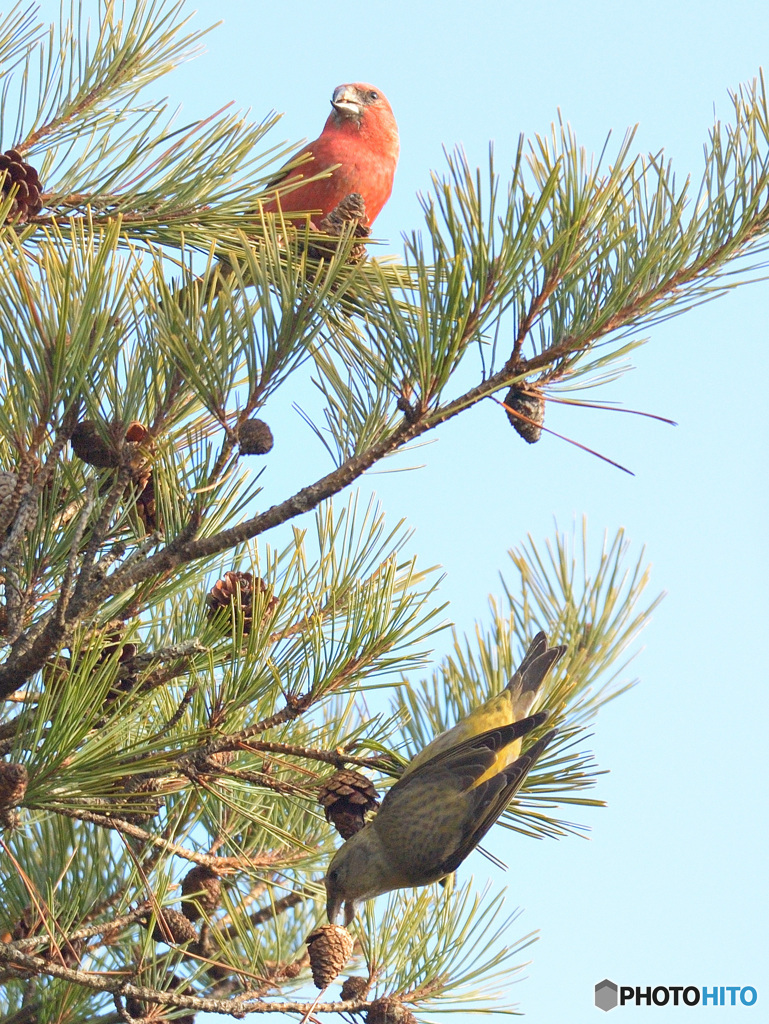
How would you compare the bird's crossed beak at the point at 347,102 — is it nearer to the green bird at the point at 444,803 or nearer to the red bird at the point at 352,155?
the red bird at the point at 352,155

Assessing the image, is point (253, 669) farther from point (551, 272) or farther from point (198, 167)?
point (198, 167)

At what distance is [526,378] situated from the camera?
1394mm

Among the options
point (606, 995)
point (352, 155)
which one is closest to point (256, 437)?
point (352, 155)

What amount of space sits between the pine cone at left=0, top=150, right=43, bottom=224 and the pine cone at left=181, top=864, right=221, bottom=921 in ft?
3.94

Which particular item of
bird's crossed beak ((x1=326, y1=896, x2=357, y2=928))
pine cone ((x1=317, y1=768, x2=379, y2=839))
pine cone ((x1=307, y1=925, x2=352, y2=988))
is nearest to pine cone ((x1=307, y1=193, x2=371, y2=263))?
pine cone ((x1=317, y1=768, x2=379, y2=839))

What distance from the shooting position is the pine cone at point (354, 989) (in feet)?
6.09

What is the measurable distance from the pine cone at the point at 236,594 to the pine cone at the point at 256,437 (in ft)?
1.12

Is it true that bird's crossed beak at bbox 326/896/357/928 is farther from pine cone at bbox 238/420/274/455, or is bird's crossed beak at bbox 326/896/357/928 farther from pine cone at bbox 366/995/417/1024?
pine cone at bbox 238/420/274/455

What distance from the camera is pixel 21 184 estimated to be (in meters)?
1.76

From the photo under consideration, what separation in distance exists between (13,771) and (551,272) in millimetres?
938

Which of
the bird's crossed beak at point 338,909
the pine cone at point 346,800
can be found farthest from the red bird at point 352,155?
the bird's crossed beak at point 338,909

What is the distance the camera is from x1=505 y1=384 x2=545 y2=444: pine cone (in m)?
1.41

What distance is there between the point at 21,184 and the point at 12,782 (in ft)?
3.29

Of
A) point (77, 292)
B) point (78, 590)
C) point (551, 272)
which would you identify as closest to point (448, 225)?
point (551, 272)
